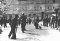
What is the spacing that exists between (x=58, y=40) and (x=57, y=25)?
8844mm

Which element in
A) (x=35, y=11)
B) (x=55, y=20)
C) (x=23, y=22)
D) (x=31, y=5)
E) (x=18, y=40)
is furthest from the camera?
(x=35, y=11)

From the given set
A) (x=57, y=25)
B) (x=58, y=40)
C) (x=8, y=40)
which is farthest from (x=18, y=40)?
(x=57, y=25)

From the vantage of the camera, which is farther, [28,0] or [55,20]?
[28,0]

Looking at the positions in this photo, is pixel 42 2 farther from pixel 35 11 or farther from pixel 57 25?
pixel 57 25

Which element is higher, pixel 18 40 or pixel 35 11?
pixel 35 11

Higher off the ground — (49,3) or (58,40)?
(49,3)

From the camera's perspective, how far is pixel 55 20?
19000mm

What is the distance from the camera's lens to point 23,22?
14.4 m

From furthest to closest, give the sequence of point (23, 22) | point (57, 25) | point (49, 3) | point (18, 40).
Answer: point (49, 3), point (57, 25), point (23, 22), point (18, 40)

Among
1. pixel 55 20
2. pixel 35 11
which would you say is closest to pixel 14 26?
pixel 55 20

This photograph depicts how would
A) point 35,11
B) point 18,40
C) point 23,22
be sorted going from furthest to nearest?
point 35,11, point 23,22, point 18,40

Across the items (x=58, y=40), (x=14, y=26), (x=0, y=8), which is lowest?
(x=58, y=40)

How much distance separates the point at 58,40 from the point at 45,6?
15984mm

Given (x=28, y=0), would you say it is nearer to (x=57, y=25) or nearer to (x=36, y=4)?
(x=36, y=4)
